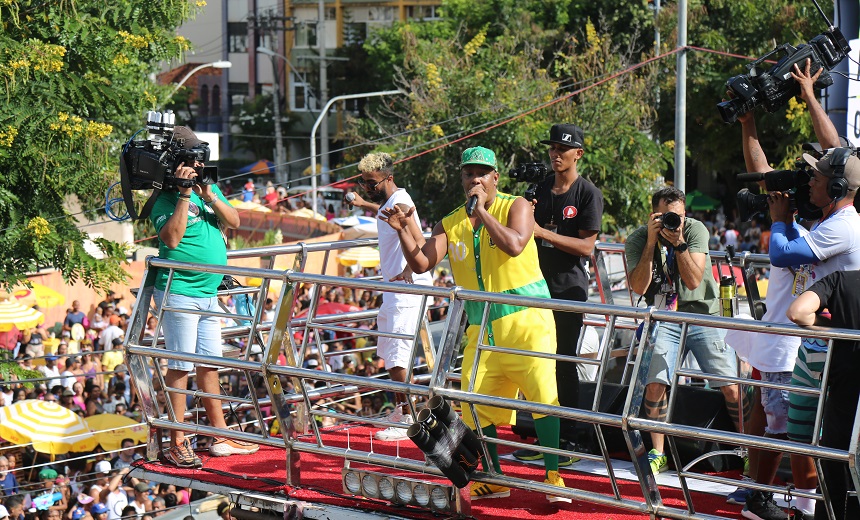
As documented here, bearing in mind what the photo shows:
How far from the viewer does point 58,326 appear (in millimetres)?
20766

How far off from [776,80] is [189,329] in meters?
3.89

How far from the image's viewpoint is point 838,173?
5375 mm

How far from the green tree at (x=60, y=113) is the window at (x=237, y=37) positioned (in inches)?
2180

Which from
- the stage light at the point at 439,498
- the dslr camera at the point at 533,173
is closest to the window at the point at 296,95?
the dslr camera at the point at 533,173

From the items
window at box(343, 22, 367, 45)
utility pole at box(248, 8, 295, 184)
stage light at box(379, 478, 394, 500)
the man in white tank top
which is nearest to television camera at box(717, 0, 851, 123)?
the man in white tank top

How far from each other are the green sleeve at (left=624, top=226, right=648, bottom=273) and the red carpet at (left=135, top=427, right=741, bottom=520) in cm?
135

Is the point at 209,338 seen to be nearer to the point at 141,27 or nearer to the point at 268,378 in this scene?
the point at 268,378

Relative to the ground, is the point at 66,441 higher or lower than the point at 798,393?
lower

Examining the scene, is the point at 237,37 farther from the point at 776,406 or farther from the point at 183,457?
the point at 776,406

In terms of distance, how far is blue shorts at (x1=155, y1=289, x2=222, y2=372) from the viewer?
6859 millimetres

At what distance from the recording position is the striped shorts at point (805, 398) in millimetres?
5316

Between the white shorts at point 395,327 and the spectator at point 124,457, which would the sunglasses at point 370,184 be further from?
the spectator at point 124,457

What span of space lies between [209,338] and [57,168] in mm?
4925

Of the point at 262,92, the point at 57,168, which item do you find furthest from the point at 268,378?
the point at 262,92
